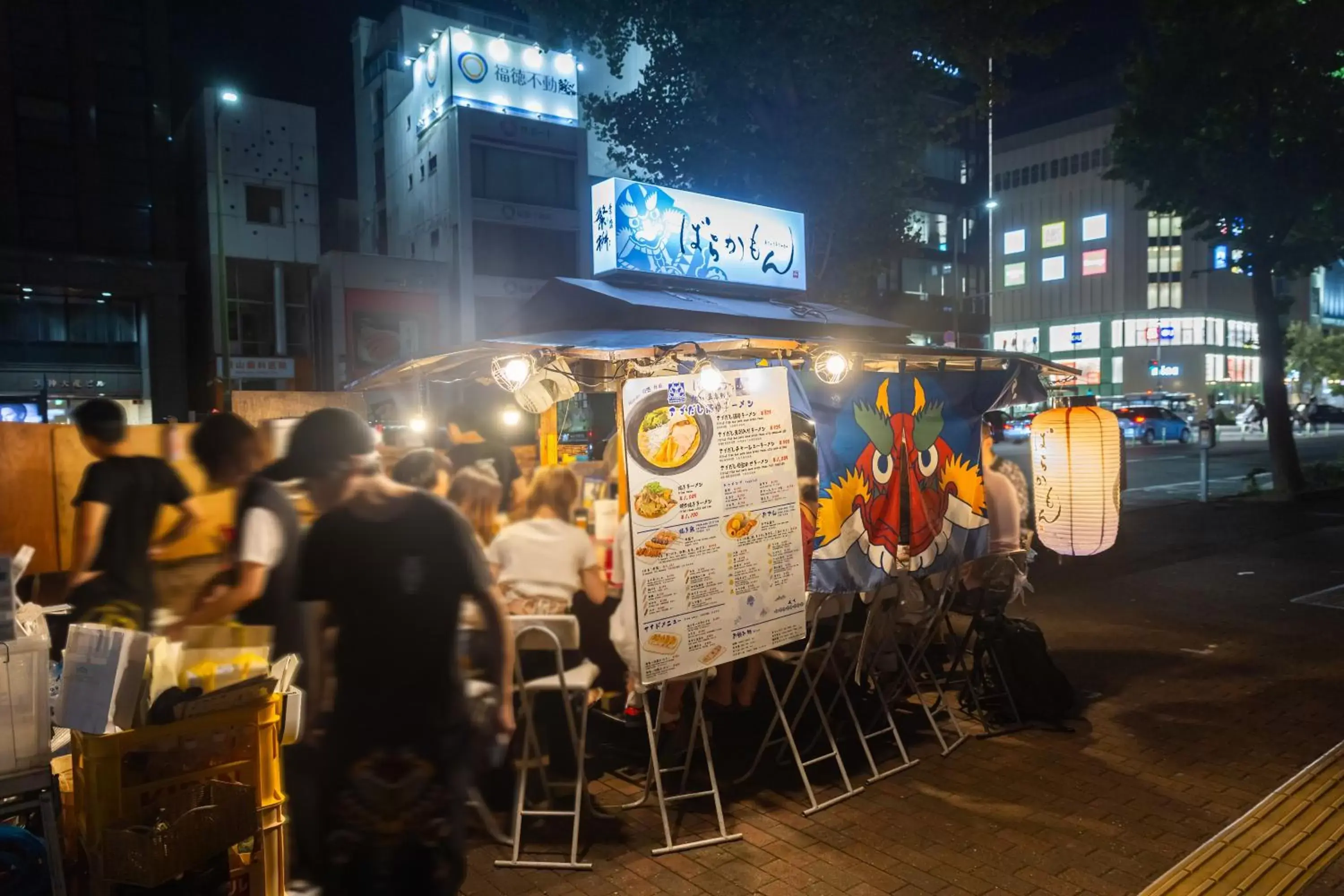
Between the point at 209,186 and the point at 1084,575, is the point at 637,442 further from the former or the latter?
the point at 209,186

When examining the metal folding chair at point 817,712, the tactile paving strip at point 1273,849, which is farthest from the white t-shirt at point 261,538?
the tactile paving strip at point 1273,849

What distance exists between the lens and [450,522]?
2.90 meters

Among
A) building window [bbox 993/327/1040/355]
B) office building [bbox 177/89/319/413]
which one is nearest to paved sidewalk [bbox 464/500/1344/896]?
office building [bbox 177/89/319/413]

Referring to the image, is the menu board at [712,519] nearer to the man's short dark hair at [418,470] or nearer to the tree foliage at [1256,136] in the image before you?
the man's short dark hair at [418,470]

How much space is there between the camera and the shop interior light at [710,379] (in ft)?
14.3

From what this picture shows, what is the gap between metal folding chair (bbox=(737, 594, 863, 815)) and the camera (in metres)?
4.65

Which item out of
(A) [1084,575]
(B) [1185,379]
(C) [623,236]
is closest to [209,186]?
(C) [623,236]

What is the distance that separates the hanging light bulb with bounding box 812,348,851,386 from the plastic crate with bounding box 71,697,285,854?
578 centimetres

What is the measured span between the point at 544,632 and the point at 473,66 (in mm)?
29194

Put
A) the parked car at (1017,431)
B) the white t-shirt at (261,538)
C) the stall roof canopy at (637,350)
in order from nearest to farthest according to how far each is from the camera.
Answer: the white t-shirt at (261,538) → the stall roof canopy at (637,350) → the parked car at (1017,431)

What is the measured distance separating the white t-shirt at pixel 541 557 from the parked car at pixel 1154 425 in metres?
35.4

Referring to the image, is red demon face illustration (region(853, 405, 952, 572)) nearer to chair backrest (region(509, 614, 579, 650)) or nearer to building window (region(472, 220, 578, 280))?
chair backrest (region(509, 614, 579, 650))

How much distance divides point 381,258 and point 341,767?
28.2 metres

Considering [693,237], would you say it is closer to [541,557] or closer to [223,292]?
[541,557]
